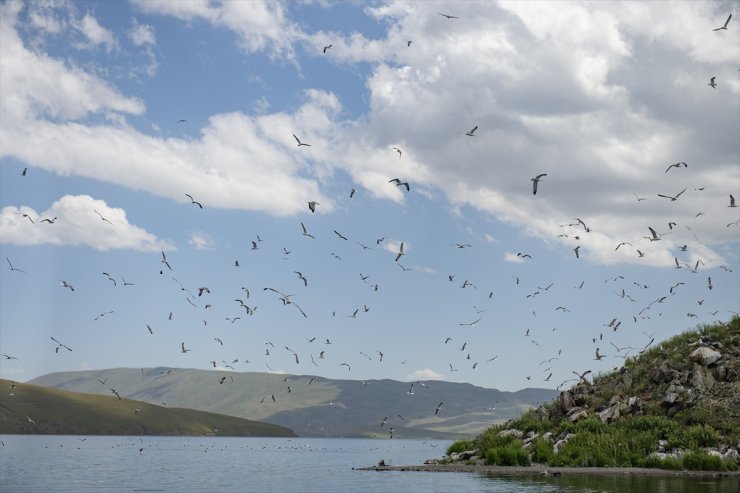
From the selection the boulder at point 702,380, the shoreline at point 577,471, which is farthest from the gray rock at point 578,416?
the boulder at point 702,380

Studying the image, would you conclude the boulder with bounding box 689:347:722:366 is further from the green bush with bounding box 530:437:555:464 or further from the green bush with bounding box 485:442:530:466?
the green bush with bounding box 485:442:530:466

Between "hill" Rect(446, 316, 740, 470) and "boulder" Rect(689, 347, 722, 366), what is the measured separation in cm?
10

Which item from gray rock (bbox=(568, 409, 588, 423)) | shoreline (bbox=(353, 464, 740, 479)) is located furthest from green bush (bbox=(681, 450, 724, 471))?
gray rock (bbox=(568, 409, 588, 423))

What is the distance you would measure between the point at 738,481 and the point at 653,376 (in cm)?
2457

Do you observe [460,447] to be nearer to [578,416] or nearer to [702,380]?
[578,416]

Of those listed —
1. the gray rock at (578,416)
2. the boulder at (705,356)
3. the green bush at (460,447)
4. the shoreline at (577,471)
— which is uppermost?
the boulder at (705,356)

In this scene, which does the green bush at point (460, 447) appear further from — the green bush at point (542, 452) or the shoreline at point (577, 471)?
the green bush at point (542, 452)

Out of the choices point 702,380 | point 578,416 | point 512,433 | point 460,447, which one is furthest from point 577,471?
point 460,447

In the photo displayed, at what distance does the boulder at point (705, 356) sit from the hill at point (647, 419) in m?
0.10

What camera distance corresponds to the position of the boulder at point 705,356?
84.2 meters

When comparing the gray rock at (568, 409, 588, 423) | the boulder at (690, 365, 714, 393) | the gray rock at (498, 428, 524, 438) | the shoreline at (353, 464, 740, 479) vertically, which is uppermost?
the boulder at (690, 365, 714, 393)

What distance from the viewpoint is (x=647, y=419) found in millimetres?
78938

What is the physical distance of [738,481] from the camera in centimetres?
6278

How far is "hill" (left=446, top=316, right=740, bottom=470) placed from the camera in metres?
75.1
